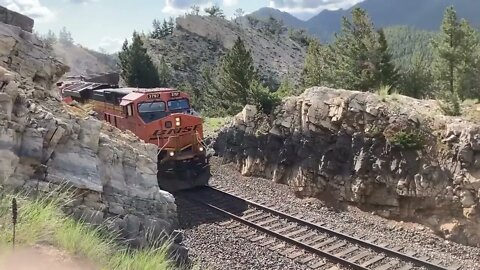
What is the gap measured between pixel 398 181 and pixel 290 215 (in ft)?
10.8

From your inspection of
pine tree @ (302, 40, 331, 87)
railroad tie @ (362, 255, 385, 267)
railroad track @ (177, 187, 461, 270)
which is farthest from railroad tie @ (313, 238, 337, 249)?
pine tree @ (302, 40, 331, 87)

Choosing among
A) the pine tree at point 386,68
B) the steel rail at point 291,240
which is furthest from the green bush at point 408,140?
the pine tree at point 386,68

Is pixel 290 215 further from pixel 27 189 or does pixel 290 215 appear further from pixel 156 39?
pixel 156 39

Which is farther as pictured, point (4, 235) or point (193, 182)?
point (193, 182)

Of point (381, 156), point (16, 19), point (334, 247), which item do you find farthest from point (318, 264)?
point (16, 19)

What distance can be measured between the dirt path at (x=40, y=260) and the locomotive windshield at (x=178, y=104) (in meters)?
11.7

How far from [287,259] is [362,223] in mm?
3497

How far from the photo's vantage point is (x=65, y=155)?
771 cm

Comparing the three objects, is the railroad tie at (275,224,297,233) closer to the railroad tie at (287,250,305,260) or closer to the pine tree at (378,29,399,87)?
the railroad tie at (287,250,305,260)

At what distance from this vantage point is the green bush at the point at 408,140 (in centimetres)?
1340

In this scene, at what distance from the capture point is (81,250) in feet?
16.3

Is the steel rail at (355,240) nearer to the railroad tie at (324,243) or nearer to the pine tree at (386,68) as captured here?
the railroad tie at (324,243)

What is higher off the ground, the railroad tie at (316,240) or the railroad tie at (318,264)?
the railroad tie at (316,240)

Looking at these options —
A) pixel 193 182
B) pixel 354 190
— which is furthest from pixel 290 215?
pixel 193 182
